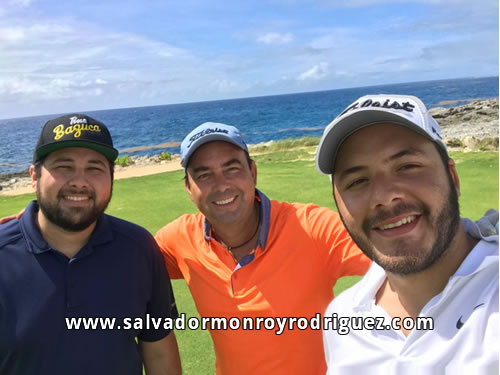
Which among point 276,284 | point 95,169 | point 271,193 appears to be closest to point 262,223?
point 276,284

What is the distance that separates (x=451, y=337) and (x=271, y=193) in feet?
19.1

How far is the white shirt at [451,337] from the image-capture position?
1227mm

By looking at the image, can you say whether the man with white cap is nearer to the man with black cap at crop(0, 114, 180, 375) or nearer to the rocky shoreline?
the man with black cap at crop(0, 114, 180, 375)

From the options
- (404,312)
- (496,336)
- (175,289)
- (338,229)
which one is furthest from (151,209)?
(496,336)

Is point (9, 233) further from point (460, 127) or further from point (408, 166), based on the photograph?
point (460, 127)

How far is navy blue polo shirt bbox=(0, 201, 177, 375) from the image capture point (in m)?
1.92

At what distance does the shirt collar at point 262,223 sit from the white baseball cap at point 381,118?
0.86 m

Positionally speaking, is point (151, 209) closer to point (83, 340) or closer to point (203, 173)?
point (203, 173)

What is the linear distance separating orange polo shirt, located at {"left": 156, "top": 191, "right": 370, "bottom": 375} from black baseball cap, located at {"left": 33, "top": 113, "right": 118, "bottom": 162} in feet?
2.70

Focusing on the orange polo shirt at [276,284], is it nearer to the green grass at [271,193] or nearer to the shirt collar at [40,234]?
the shirt collar at [40,234]

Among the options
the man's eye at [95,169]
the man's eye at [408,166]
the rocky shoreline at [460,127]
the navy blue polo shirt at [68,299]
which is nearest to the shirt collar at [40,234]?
the navy blue polo shirt at [68,299]

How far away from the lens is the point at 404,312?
5.20 ft

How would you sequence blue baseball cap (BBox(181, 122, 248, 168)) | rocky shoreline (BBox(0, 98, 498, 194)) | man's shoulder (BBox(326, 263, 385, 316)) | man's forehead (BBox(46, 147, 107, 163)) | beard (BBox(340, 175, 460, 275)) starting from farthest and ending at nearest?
1. rocky shoreline (BBox(0, 98, 498, 194))
2. blue baseball cap (BBox(181, 122, 248, 168))
3. man's forehead (BBox(46, 147, 107, 163))
4. man's shoulder (BBox(326, 263, 385, 316))
5. beard (BBox(340, 175, 460, 275))

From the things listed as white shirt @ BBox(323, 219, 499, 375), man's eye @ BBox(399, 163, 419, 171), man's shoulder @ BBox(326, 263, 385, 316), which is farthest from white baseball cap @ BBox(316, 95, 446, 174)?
man's shoulder @ BBox(326, 263, 385, 316)
